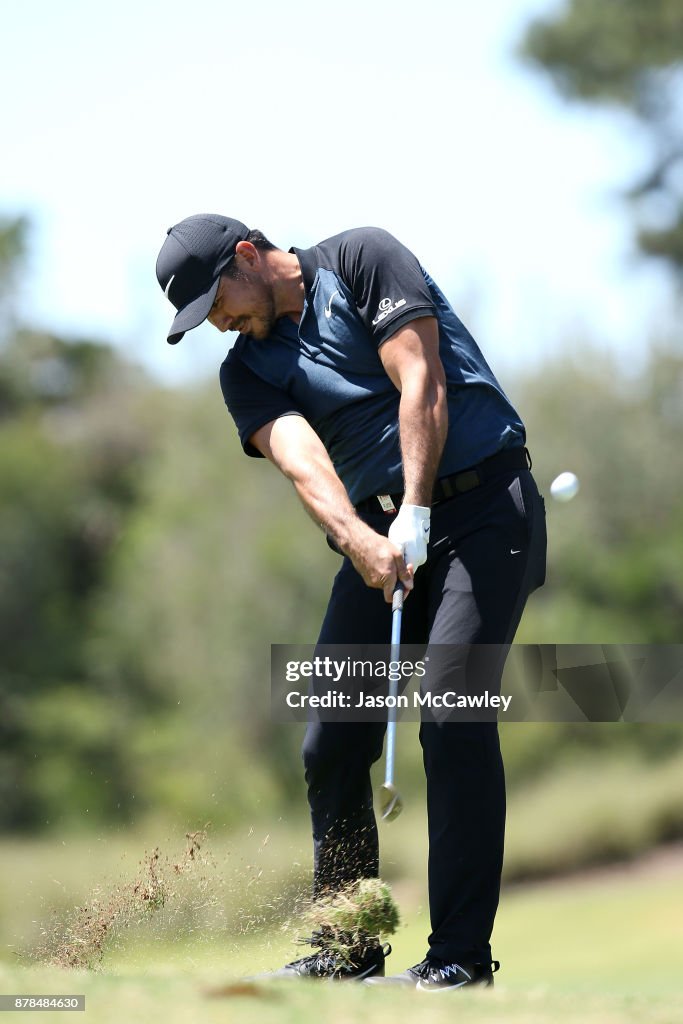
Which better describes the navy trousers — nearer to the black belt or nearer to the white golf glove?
the black belt

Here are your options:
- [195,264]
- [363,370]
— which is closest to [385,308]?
[363,370]

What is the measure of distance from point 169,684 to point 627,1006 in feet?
88.2

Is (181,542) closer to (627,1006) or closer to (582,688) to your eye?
(582,688)

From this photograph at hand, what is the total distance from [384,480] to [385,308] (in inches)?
22.7

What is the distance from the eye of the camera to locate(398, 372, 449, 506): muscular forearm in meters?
4.36

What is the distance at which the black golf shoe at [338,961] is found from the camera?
4.45 m

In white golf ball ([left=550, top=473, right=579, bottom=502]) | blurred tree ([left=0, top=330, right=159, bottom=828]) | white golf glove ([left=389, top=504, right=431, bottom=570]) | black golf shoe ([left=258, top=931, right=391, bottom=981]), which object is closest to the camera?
white golf glove ([left=389, top=504, right=431, bottom=570])

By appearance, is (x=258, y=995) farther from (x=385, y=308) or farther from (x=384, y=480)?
(x=385, y=308)

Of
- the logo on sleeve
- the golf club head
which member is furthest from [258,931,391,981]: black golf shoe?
the logo on sleeve

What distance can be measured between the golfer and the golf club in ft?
0.22

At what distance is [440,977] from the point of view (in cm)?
414

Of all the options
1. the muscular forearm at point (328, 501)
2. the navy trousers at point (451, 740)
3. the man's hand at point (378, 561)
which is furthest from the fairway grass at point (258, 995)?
the muscular forearm at point (328, 501)

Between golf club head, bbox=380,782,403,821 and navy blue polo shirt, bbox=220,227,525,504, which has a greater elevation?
navy blue polo shirt, bbox=220,227,525,504

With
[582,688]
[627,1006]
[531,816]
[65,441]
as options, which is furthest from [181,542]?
[627,1006]
